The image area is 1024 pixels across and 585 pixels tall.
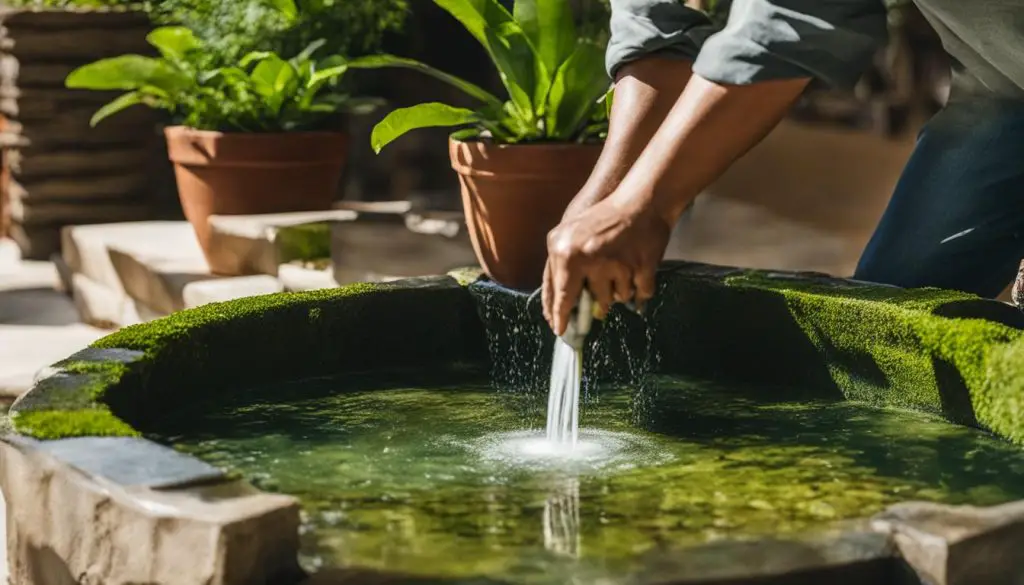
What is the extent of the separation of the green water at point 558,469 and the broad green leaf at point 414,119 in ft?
2.06

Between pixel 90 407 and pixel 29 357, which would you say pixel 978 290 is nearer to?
pixel 90 407

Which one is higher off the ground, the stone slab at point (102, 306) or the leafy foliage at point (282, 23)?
the leafy foliage at point (282, 23)

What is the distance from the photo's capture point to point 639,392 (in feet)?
10.3

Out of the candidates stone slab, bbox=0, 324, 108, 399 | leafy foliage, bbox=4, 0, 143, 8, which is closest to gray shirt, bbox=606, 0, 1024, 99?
stone slab, bbox=0, 324, 108, 399

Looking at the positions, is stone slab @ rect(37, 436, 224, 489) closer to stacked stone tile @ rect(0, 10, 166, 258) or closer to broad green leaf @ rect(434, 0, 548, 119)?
broad green leaf @ rect(434, 0, 548, 119)

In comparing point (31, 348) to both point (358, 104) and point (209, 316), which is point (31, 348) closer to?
point (358, 104)

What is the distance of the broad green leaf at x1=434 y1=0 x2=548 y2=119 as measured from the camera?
3.53 meters

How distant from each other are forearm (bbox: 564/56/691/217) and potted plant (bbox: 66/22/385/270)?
196cm

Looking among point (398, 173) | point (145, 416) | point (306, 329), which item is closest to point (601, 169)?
point (306, 329)

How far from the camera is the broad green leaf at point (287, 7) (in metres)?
4.80

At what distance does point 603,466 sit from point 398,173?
4196 millimetres

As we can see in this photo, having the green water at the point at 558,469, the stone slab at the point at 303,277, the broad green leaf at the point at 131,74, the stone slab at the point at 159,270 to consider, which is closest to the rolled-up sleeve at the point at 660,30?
the green water at the point at 558,469

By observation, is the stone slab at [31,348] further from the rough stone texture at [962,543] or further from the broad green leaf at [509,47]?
the rough stone texture at [962,543]

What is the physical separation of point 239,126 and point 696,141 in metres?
2.75
